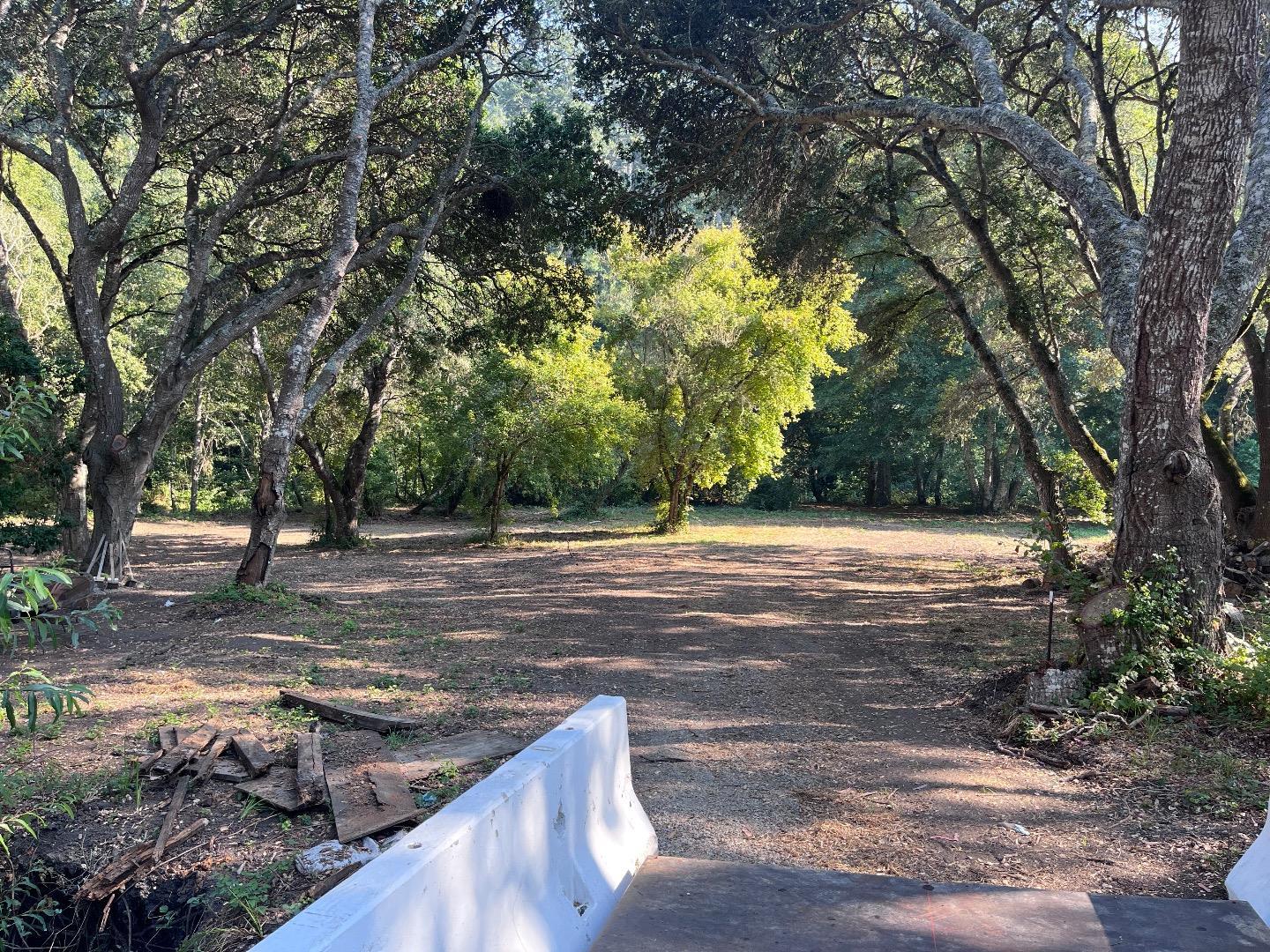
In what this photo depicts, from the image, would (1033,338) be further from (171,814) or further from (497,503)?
(497,503)

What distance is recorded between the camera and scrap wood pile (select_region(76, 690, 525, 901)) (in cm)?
452

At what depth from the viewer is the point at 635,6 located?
1238 cm

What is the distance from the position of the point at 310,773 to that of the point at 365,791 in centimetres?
38

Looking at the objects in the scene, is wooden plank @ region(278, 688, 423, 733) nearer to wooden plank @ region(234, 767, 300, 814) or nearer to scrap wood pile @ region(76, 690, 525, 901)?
scrap wood pile @ region(76, 690, 525, 901)

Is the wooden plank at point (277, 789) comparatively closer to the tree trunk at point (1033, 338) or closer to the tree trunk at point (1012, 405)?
the tree trunk at point (1033, 338)

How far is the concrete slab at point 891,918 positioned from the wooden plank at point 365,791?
164 cm

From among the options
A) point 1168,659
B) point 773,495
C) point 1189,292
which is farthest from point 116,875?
point 773,495

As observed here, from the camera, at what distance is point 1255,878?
3648mm

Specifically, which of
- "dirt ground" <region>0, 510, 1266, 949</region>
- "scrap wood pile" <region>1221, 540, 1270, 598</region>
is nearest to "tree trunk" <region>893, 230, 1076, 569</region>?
"dirt ground" <region>0, 510, 1266, 949</region>

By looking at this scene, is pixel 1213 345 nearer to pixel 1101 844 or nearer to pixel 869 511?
pixel 1101 844

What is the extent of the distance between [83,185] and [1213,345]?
1349 inches

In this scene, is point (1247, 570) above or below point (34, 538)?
below

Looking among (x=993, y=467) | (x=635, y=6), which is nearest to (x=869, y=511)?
(x=993, y=467)

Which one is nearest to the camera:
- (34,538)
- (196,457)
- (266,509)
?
(266,509)
